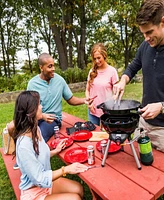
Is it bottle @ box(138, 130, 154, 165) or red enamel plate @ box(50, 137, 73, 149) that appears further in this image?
red enamel plate @ box(50, 137, 73, 149)

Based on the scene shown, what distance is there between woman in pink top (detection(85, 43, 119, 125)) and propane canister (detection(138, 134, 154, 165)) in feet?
4.75

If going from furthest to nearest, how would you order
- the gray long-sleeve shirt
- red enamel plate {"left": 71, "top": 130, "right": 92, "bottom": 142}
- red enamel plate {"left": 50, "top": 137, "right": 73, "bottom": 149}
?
red enamel plate {"left": 71, "top": 130, "right": 92, "bottom": 142} < red enamel plate {"left": 50, "top": 137, "right": 73, "bottom": 149} < the gray long-sleeve shirt

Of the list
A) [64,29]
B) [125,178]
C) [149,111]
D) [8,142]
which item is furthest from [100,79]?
[64,29]

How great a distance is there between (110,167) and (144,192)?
418 millimetres

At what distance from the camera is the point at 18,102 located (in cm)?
181

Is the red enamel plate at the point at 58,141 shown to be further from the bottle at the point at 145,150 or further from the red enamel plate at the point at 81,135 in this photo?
the bottle at the point at 145,150

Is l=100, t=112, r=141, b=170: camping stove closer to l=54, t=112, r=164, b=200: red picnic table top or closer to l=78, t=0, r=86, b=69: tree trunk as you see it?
l=54, t=112, r=164, b=200: red picnic table top

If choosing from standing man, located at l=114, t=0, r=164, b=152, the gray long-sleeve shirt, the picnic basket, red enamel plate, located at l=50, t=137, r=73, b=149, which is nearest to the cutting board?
red enamel plate, located at l=50, t=137, r=73, b=149

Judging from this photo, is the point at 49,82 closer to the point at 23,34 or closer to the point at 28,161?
the point at 28,161

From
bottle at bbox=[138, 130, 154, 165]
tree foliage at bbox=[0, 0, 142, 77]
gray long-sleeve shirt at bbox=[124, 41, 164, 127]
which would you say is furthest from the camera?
tree foliage at bbox=[0, 0, 142, 77]

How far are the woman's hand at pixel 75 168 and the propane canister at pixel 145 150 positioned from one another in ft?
1.68

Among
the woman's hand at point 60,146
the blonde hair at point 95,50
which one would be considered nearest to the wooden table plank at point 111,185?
the woman's hand at point 60,146

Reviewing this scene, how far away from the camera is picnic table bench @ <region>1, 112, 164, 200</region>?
4.97ft

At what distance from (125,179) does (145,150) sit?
0.30 meters
